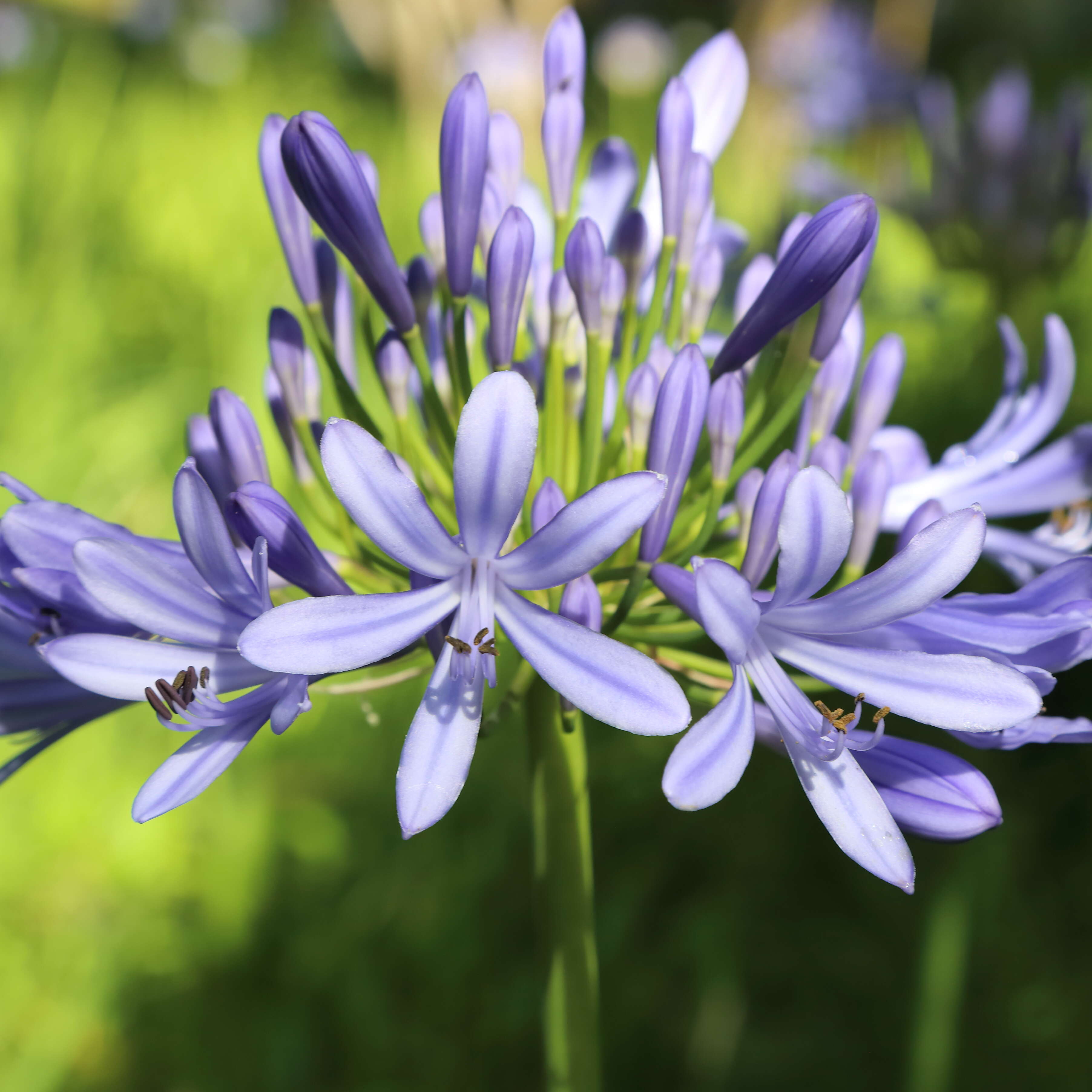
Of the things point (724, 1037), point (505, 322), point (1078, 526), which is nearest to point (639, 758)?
point (724, 1037)

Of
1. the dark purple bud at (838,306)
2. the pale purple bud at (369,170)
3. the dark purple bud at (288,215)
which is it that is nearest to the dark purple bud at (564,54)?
the pale purple bud at (369,170)

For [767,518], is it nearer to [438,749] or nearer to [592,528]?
[592,528]

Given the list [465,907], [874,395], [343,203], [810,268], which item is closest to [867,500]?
[874,395]

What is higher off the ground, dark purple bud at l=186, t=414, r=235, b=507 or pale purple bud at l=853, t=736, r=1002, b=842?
dark purple bud at l=186, t=414, r=235, b=507

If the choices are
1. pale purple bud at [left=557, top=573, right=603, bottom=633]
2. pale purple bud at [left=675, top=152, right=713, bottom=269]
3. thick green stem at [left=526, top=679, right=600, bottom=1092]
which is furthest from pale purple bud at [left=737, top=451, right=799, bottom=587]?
pale purple bud at [left=675, top=152, right=713, bottom=269]

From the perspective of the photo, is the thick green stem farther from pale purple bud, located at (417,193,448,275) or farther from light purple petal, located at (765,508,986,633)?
pale purple bud, located at (417,193,448,275)

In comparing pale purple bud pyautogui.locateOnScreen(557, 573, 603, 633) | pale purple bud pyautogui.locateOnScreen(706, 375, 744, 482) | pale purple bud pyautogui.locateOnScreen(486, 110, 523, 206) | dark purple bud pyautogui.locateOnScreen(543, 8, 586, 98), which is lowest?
pale purple bud pyautogui.locateOnScreen(557, 573, 603, 633)
